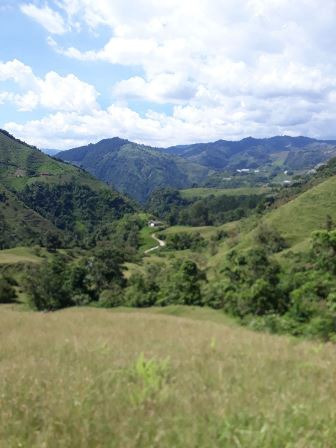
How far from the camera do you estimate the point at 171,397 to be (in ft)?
14.2

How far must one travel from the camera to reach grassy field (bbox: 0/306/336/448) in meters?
3.51

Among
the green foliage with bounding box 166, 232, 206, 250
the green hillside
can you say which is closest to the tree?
the green foliage with bounding box 166, 232, 206, 250

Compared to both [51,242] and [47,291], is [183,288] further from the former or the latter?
[51,242]

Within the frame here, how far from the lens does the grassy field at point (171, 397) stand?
351cm

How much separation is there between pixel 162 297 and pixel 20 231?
140 m

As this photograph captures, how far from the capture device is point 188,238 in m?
159

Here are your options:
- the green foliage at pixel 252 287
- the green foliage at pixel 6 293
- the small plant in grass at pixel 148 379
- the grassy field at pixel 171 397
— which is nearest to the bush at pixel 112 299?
the green foliage at pixel 252 287

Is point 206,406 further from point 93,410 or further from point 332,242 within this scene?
point 332,242

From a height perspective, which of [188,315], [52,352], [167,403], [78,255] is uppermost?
[167,403]

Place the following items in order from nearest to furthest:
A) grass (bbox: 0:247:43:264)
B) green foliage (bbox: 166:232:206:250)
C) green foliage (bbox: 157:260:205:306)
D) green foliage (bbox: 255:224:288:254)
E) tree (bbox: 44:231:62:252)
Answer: green foliage (bbox: 157:260:205:306)
green foliage (bbox: 255:224:288:254)
grass (bbox: 0:247:43:264)
tree (bbox: 44:231:62:252)
green foliage (bbox: 166:232:206:250)

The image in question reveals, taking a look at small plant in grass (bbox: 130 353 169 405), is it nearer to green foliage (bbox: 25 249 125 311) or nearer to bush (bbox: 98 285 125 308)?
bush (bbox: 98 285 125 308)

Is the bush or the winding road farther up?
the bush

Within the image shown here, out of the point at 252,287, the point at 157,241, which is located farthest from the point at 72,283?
the point at 157,241

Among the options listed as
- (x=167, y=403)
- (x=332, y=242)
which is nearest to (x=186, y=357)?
(x=167, y=403)
